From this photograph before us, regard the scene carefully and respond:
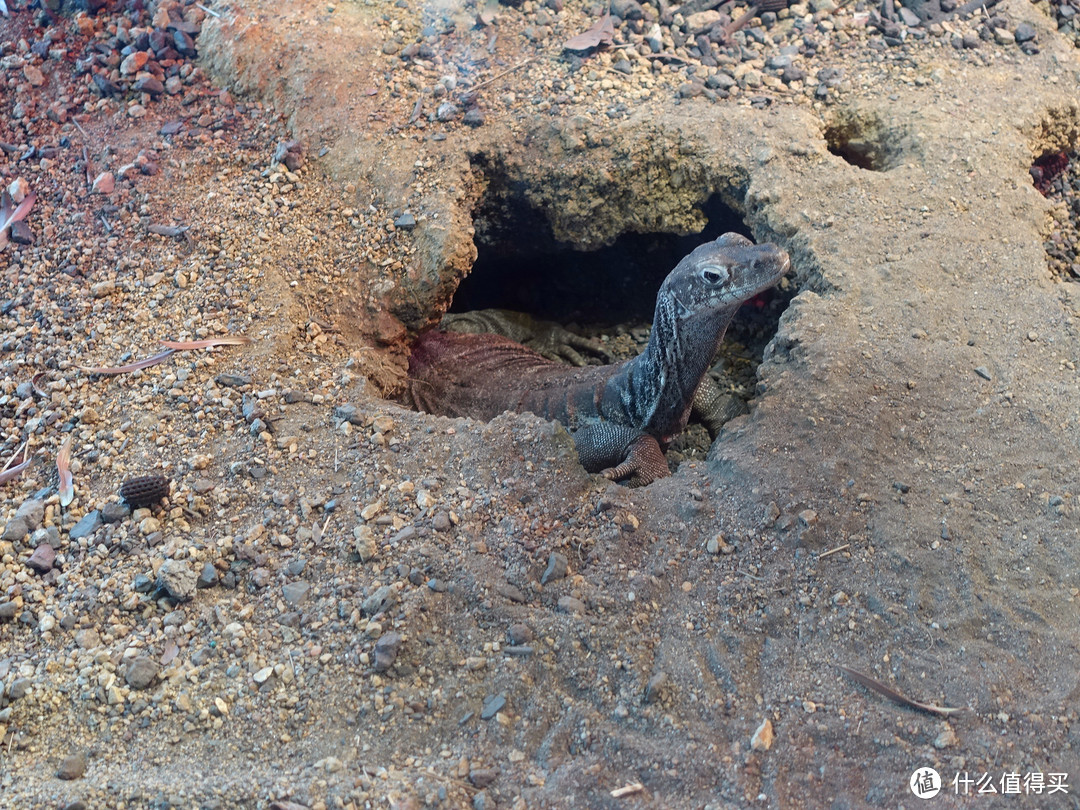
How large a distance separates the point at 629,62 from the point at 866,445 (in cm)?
347

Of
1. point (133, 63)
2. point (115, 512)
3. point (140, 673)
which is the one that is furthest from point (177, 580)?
point (133, 63)

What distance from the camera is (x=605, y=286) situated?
688cm

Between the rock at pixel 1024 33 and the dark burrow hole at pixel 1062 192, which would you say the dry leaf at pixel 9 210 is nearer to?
the dark burrow hole at pixel 1062 192

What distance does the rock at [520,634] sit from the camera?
2881 mm

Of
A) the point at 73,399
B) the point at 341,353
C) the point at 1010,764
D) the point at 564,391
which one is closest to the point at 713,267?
the point at 564,391

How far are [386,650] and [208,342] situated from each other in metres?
2.16

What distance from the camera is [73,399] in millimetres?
3947

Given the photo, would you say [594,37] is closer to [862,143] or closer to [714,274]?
[862,143]

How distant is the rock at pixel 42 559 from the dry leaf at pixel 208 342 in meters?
1.25

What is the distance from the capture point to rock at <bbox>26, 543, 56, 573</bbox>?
126 inches

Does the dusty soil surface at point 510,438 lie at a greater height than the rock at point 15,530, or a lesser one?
greater

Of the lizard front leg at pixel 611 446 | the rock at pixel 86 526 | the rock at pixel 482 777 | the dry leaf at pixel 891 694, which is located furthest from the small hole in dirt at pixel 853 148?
the rock at pixel 86 526

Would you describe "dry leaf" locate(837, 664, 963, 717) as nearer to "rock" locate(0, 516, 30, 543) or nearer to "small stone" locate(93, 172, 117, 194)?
"rock" locate(0, 516, 30, 543)

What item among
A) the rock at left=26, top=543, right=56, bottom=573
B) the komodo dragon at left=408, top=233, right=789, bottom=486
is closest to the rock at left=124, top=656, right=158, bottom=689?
the rock at left=26, top=543, right=56, bottom=573
